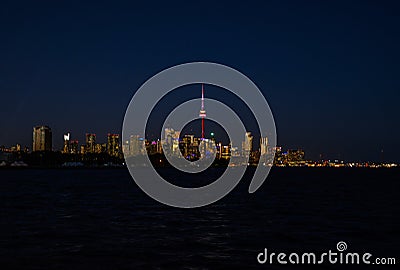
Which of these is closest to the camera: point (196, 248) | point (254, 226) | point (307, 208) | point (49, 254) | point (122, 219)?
point (49, 254)

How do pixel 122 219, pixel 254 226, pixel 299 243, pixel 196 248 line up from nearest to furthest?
pixel 196 248, pixel 299 243, pixel 254 226, pixel 122 219

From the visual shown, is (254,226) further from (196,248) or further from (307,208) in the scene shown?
(307,208)

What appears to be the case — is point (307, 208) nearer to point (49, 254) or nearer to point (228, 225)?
point (228, 225)

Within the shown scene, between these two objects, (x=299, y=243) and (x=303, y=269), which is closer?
(x=303, y=269)

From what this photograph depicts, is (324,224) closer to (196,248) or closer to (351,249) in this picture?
(351,249)

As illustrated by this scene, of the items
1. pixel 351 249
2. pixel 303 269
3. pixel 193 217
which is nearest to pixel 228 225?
pixel 193 217

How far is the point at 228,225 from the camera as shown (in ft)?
118

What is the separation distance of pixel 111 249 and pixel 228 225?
13.0m

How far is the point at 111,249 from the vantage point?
2494cm

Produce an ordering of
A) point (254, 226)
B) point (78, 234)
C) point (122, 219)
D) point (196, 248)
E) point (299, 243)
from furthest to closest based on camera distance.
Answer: point (122, 219) < point (254, 226) < point (78, 234) < point (299, 243) < point (196, 248)

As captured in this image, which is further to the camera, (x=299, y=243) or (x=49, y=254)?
(x=299, y=243)

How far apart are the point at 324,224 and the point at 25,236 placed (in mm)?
22227

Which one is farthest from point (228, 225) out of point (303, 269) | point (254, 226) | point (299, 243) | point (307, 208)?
point (307, 208)

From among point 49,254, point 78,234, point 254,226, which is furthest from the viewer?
point 254,226
